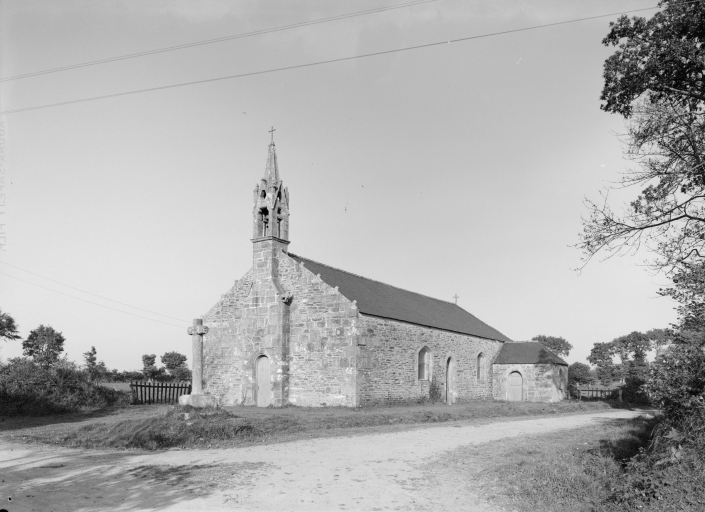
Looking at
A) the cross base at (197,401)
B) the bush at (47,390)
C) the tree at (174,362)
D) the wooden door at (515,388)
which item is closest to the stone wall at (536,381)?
the wooden door at (515,388)

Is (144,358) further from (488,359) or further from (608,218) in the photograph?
(608,218)

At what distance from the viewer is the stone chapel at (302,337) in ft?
87.7

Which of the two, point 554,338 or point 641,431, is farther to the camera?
point 554,338

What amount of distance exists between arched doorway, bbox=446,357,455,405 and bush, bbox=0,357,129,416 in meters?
18.7

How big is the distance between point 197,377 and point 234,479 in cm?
1044

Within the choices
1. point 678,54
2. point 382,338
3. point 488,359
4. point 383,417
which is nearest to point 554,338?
point 488,359

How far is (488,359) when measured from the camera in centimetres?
4119

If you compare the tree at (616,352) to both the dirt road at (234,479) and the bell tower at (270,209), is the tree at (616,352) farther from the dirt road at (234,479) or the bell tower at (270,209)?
the dirt road at (234,479)

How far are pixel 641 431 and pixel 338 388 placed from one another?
13.8 m

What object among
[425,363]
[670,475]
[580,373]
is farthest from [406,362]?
[580,373]

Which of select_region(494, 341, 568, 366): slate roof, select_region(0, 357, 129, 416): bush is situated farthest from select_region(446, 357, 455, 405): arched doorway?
select_region(0, 357, 129, 416): bush

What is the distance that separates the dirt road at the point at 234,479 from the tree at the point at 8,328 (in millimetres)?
53248

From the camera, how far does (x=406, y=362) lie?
3012 cm

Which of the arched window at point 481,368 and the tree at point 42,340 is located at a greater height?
the tree at point 42,340
